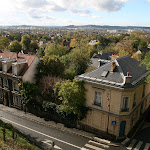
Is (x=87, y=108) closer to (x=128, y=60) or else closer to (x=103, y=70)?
(x=103, y=70)

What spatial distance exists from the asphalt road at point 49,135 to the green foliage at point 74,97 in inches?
129

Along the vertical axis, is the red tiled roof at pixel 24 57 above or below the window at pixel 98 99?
above

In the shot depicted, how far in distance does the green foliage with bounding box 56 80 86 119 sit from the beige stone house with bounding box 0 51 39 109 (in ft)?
32.2

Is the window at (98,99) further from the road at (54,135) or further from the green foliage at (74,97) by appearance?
the road at (54,135)

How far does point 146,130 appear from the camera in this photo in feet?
85.5

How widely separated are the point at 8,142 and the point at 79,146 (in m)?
9.17

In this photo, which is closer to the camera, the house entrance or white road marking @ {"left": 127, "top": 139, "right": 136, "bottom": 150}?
white road marking @ {"left": 127, "top": 139, "right": 136, "bottom": 150}

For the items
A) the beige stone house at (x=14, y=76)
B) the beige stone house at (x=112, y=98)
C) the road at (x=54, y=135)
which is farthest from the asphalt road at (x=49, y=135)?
the beige stone house at (x=14, y=76)

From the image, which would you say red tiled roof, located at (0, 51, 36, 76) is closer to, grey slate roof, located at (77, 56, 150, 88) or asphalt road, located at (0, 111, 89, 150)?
asphalt road, located at (0, 111, 89, 150)

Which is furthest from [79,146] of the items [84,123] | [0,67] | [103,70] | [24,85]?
[0,67]

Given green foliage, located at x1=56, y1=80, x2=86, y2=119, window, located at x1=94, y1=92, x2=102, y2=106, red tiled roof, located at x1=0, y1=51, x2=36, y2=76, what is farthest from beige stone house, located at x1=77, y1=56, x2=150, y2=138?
red tiled roof, located at x1=0, y1=51, x2=36, y2=76

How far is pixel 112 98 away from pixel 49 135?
1013 centimetres

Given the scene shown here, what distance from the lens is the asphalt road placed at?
2228 centimetres

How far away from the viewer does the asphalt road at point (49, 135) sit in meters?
22.3
